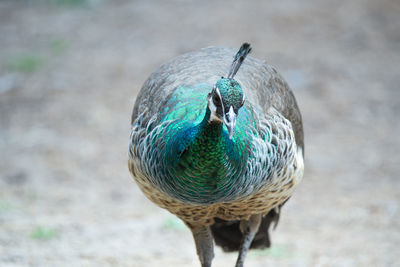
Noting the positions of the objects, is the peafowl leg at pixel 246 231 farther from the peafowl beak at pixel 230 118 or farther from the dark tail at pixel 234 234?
the peafowl beak at pixel 230 118

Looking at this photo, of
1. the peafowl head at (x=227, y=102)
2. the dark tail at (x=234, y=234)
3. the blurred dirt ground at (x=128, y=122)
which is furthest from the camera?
the blurred dirt ground at (x=128, y=122)

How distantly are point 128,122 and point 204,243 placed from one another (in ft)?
13.4

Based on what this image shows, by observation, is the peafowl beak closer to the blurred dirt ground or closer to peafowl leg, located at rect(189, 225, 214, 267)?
peafowl leg, located at rect(189, 225, 214, 267)

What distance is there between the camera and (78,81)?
9125 millimetres

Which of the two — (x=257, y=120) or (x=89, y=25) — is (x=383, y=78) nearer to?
(x=89, y=25)

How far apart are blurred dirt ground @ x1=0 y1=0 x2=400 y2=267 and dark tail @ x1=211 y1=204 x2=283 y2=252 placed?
18.1 inches

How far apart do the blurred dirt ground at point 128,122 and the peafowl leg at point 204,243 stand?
77 centimetres

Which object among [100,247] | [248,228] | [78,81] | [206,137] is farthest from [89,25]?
[206,137]

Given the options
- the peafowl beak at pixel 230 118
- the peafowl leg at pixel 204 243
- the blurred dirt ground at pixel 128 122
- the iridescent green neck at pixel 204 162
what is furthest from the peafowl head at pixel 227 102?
the blurred dirt ground at pixel 128 122

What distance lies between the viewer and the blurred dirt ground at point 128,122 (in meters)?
5.56

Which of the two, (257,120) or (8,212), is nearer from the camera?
(257,120)

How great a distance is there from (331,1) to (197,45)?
290 centimetres

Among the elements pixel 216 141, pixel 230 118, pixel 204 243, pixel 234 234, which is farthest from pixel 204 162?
pixel 234 234

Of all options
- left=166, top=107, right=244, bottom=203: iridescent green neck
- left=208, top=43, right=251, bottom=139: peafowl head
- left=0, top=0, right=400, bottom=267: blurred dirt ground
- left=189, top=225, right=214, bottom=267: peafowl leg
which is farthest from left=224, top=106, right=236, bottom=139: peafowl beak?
left=0, top=0, right=400, bottom=267: blurred dirt ground
